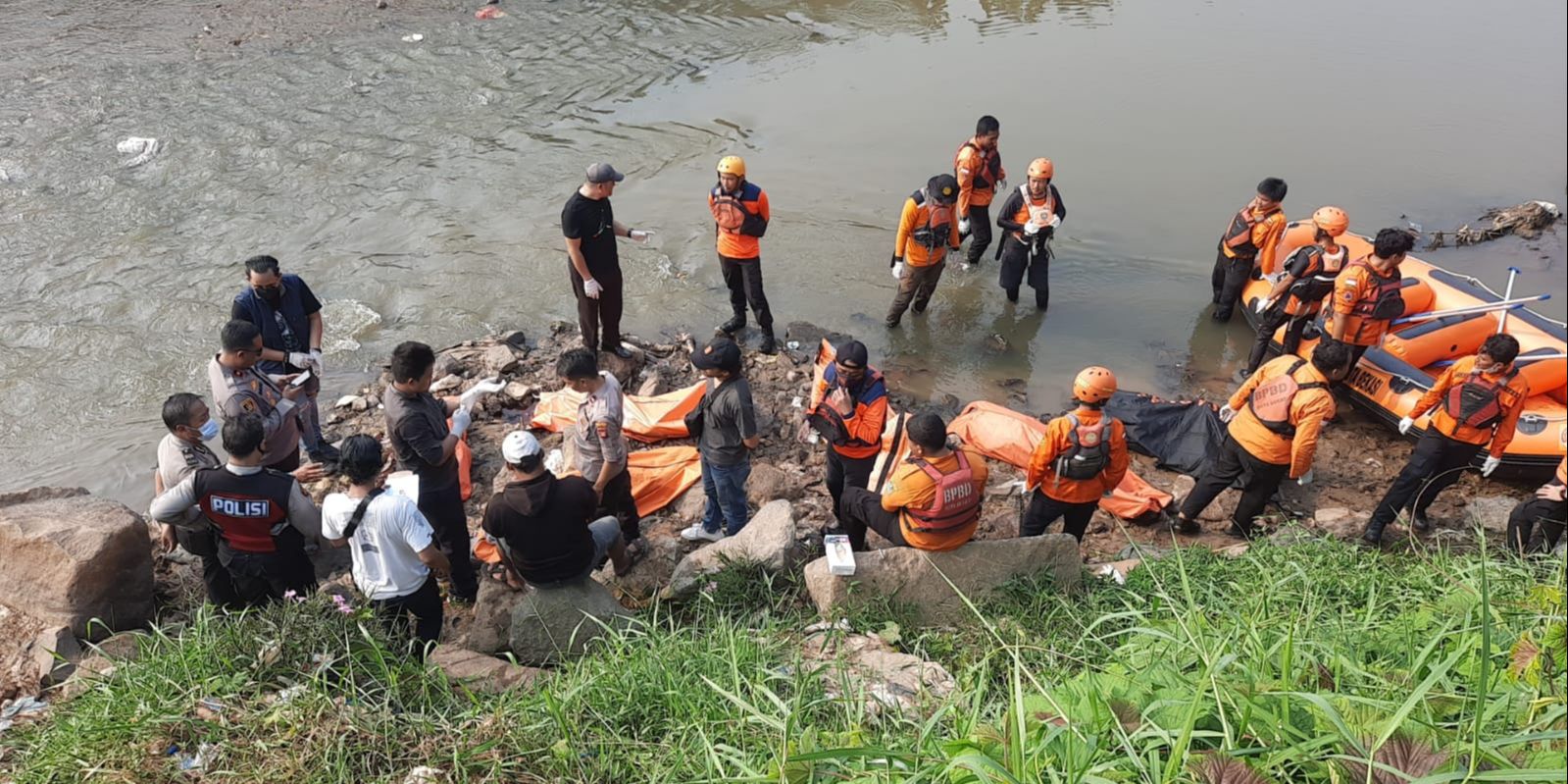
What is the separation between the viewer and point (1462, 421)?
18.4 feet

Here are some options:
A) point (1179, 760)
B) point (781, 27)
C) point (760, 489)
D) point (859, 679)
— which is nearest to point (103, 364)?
point (760, 489)

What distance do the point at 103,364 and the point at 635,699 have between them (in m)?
6.61

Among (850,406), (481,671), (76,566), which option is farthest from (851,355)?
(76,566)

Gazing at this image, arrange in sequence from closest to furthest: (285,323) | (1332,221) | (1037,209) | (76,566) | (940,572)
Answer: (76,566)
(940,572)
(285,323)
(1332,221)
(1037,209)

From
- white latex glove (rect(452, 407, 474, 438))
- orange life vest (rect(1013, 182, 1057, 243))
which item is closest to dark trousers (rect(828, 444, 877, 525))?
white latex glove (rect(452, 407, 474, 438))

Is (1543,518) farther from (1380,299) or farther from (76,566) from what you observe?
(76,566)

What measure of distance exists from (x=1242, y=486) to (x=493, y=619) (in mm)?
4602

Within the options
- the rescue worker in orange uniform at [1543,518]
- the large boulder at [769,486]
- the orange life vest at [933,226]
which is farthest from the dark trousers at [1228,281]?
the large boulder at [769,486]

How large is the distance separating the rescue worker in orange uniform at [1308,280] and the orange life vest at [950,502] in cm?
424

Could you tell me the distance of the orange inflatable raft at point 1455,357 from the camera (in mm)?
6715

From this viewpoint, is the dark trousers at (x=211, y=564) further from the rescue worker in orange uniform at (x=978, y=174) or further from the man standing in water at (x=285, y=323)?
the rescue worker in orange uniform at (x=978, y=174)

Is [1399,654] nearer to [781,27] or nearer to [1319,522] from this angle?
[1319,522]

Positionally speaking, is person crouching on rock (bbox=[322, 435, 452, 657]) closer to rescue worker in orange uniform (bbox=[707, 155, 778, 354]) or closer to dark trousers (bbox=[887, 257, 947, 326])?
rescue worker in orange uniform (bbox=[707, 155, 778, 354])

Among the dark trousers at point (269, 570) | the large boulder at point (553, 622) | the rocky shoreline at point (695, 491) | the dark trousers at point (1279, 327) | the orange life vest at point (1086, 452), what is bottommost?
the rocky shoreline at point (695, 491)
